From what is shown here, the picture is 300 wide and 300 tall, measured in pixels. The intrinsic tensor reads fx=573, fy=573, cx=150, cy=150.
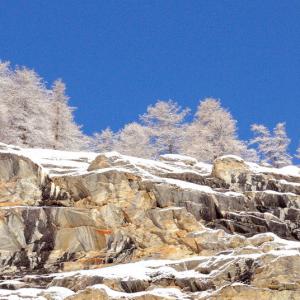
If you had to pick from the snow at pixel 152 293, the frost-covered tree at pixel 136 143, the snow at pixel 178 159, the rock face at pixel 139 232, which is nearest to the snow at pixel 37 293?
the rock face at pixel 139 232

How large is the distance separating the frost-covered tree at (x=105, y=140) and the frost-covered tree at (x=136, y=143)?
4.37m

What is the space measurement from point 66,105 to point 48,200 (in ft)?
95.9

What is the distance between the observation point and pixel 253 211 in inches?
1353

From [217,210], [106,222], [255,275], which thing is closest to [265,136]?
[217,210]

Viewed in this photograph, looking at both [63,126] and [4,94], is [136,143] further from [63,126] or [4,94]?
[4,94]

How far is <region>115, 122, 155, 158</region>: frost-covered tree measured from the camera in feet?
199

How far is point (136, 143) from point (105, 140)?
959 cm

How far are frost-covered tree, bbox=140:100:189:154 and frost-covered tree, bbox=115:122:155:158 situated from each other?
2.52ft

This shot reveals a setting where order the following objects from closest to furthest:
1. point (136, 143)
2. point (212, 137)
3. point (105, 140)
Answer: point (212, 137) → point (136, 143) → point (105, 140)

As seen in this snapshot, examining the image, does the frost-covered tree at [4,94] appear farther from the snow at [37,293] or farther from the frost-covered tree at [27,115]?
the snow at [37,293]

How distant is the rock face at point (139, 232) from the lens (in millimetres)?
24219

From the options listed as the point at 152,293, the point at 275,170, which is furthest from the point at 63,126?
the point at 152,293

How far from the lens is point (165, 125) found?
206 ft

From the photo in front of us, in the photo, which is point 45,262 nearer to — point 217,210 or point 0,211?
point 0,211
